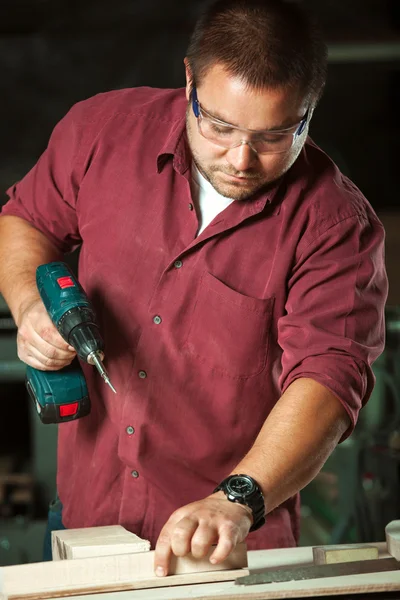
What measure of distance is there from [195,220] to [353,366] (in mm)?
444

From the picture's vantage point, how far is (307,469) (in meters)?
1.51

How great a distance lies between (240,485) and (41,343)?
527 millimetres

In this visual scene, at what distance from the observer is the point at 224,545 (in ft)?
4.15

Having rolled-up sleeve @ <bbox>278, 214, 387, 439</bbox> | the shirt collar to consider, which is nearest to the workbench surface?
rolled-up sleeve @ <bbox>278, 214, 387, 439</bbox>

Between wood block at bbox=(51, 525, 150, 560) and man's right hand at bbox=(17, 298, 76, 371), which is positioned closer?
wood block at bbox=(51, 525, 150, 560)

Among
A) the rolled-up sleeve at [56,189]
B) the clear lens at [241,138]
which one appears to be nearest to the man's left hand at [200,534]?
the clear lens at [241,138]

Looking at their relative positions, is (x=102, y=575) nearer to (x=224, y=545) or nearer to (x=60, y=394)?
(x=224, y=545)

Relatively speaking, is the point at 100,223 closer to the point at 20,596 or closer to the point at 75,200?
the point at 75,200

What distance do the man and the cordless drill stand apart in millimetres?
45

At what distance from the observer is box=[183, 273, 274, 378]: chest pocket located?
1681mm

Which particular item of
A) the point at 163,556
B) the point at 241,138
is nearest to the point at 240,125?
the point at 241,138

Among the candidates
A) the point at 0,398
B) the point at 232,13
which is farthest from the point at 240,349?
the point at 0,398

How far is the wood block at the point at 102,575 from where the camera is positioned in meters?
1.23

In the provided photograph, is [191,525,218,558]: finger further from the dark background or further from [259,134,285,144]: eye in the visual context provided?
the dark background
